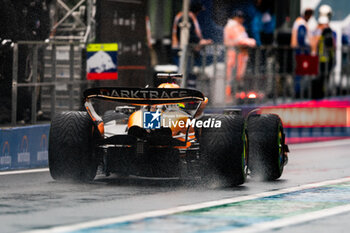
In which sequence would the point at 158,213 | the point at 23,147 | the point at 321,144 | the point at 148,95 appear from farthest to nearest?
the point at 321,144 < the point at 23,147 < the point at 148,95 < the point at 158,213

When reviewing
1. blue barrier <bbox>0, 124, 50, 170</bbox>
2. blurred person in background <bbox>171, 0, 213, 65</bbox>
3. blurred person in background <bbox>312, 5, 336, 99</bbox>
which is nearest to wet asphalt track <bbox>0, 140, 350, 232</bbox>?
blue barrier <bbox>0, 124, 50, 170</bbox>

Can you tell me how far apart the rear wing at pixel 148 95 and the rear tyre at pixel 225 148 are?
0.49 metres

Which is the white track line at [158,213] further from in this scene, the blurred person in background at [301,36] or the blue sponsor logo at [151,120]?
the blurred person in background at [301,36]

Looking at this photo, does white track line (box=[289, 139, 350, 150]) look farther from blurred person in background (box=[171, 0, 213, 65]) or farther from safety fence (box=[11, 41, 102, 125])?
safety fence (box=[11, 41, 102, 125])

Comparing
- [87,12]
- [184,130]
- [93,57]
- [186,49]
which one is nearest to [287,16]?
[186,49]

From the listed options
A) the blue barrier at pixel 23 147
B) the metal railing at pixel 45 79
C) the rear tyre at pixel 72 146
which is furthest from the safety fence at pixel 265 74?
the rear tyre at pixel 72 146

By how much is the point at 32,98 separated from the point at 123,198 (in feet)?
30.4

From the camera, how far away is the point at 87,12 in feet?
85.1

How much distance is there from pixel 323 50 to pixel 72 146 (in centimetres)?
1716

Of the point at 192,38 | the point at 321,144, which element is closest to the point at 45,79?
the point at 192,38

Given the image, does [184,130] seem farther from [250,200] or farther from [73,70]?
[73,70]

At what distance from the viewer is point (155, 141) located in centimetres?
1465

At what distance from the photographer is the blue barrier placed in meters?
18.3

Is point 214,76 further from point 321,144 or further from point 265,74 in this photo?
point 321,144
